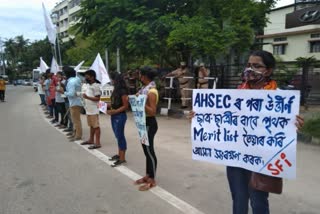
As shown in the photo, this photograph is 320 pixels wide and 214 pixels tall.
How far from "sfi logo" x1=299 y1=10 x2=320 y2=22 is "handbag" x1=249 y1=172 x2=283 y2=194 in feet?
21.9

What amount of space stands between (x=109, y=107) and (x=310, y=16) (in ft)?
17.8

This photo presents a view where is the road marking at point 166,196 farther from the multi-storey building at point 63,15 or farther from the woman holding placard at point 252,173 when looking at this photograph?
the multi-storey building at point 63,15

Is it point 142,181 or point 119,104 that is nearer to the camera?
point 142,181

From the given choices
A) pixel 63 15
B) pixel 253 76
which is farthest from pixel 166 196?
pixel 63 15

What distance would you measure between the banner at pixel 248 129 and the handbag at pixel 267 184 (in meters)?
0.05

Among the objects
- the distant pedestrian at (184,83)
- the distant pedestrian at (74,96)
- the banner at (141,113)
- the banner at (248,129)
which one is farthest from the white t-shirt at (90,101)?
the distant pedestrian at (184,83)

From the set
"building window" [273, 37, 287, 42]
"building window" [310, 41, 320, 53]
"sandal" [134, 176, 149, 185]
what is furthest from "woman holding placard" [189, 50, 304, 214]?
"building window" [273, 37, 287, 42]

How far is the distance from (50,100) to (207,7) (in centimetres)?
702

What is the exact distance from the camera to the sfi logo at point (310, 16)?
27.1 feet

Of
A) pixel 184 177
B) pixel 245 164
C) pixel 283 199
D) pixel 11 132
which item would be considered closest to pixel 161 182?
pixel 184 177

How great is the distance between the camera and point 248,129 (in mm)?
3098

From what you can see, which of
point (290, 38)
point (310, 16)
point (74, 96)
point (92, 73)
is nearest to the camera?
point (92, 73)

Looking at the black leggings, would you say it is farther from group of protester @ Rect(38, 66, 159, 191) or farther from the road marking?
the road marking

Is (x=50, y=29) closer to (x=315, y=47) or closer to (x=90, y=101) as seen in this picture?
(x=90, y=101)
